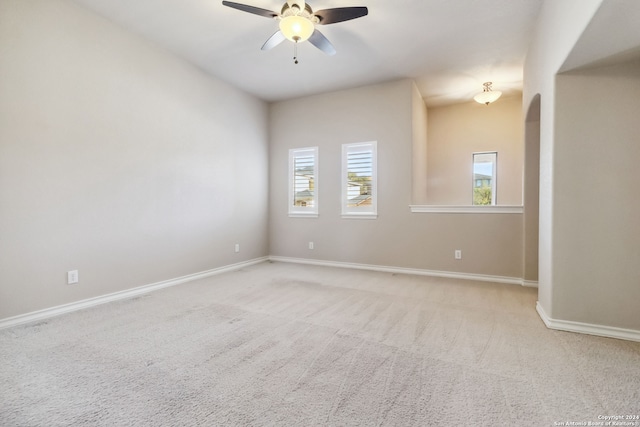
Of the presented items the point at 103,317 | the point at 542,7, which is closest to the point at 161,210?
the point at 103,317

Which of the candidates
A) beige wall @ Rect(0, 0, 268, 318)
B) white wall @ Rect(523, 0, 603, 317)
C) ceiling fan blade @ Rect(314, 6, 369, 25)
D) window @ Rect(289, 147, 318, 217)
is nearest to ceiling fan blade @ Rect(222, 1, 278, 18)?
ceiling fan blade @ Rect(314, 6, 369, 25)

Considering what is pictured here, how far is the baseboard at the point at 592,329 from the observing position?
89.7 inches

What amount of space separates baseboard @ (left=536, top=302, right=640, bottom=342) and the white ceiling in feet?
10.1

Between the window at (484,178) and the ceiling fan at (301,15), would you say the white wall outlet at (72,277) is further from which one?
the window at (484,178)

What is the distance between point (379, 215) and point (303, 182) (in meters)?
1.63

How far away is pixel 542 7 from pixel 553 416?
3.60 metres

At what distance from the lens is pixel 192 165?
423 cm

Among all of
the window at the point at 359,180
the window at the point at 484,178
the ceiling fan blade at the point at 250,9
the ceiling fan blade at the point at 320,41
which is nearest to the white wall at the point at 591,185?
the ceiling fan blade at the point at 320,41

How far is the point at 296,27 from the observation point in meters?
2.66

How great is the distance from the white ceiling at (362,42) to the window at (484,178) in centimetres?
128

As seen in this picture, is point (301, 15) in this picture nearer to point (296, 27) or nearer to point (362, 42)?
point (296, 27)

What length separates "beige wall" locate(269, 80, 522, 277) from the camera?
4.29 metres

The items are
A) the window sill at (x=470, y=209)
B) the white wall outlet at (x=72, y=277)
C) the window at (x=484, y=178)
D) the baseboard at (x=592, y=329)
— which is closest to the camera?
the baseboard at (x=592, y=329)

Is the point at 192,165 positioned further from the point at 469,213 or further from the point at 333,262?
the point at 469,213
